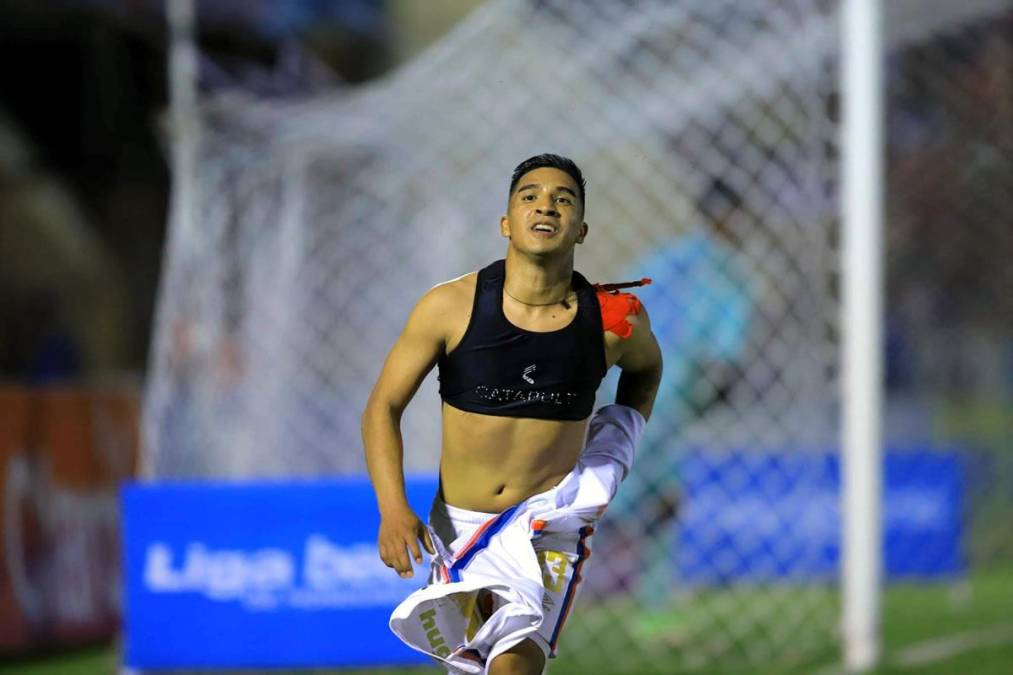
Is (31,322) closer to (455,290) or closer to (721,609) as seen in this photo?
(721,609)

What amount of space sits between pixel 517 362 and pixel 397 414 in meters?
0.33

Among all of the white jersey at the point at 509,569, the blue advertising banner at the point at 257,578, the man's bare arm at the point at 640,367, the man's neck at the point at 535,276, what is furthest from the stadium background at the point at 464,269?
the man's neck at the point at 535,276

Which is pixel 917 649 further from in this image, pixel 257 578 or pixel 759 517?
pixel 257 578

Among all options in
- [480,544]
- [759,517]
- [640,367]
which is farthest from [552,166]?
[759,517]

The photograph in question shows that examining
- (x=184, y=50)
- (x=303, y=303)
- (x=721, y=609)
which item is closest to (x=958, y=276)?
(x=721, y=609)

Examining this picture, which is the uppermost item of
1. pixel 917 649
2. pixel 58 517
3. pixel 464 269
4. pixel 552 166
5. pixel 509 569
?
pixel 464 269

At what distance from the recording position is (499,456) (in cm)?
423

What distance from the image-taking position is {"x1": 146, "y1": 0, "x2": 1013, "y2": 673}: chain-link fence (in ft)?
25.0

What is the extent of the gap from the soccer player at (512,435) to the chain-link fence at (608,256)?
9.75 ft

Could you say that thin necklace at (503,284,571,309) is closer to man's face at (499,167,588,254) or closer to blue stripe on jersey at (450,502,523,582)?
man's face at (499,167,588,254)

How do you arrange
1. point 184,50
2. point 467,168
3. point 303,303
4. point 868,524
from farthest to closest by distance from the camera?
point 303,303, point 467,168, point 184,50, point 868,524

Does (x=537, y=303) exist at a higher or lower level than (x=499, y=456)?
higher

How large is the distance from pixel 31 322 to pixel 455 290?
14147 millimetres

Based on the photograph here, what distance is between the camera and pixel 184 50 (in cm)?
754
